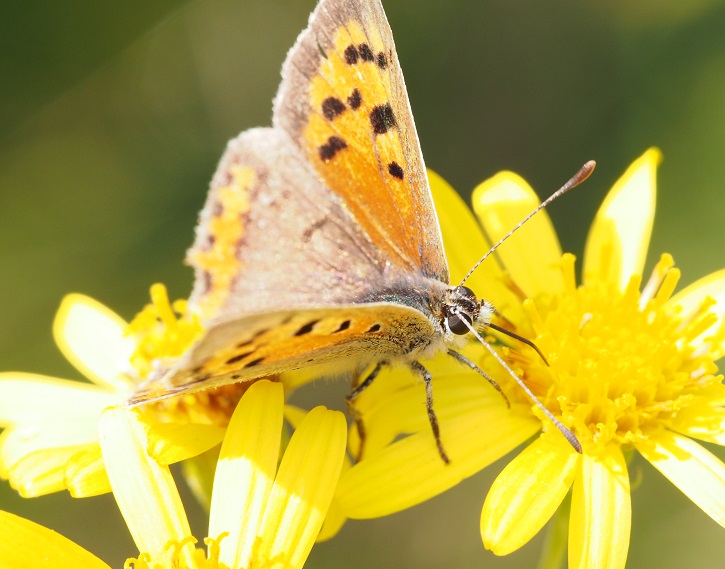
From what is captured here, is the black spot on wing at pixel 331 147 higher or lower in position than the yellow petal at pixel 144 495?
higher

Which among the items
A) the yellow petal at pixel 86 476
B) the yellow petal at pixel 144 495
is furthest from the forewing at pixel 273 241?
the yellow petal at pixel 86 476

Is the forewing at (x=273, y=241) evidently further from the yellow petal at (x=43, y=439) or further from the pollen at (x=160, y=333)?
the yellow petal at (x=43, y=439)

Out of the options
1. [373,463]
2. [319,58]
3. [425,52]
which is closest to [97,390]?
[373,463]

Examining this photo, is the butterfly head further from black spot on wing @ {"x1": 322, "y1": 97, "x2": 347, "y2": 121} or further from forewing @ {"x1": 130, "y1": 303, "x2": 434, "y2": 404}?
black spot on wing @ {"x1": 322, "y1": 97, "x2": 347, "y2": 121}

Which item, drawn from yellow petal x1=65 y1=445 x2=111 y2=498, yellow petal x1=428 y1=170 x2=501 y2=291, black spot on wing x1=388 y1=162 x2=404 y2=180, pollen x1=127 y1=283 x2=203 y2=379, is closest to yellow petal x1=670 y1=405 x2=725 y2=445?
yellow petal x1=428 y1=170 x2=501 y2=291

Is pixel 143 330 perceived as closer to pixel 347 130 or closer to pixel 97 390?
pixel 97 390

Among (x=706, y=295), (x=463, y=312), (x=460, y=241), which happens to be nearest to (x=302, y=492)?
(x=463, y=312)

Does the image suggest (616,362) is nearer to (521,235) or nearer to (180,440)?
(521,235)
